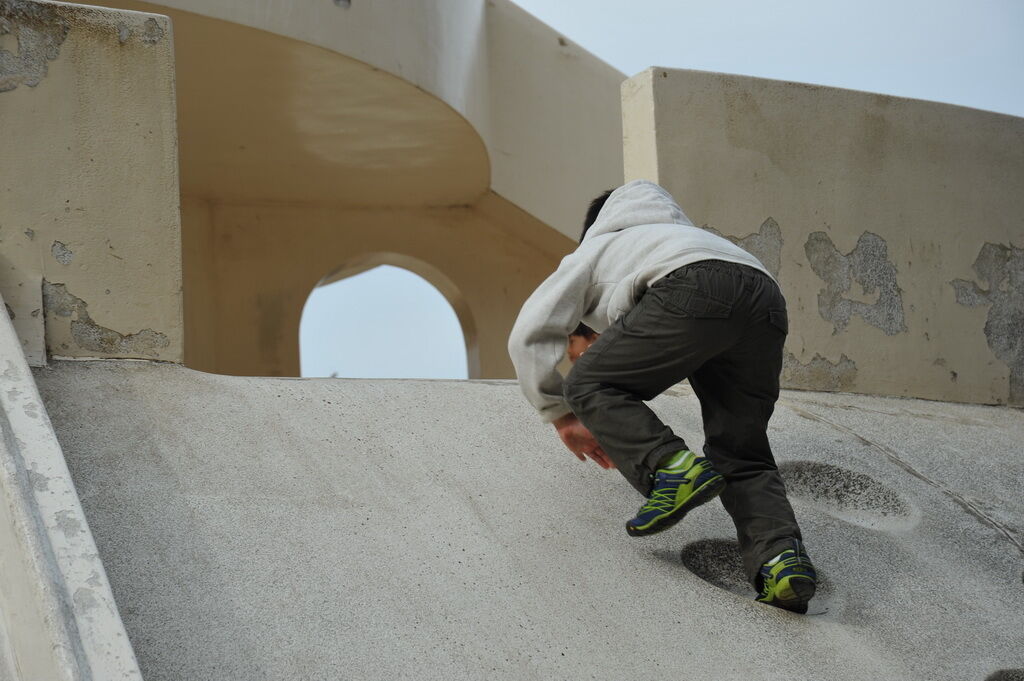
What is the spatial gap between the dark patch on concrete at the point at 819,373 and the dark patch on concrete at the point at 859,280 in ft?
0.50

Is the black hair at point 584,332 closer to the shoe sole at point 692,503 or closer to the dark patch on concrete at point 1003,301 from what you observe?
the shoe sole at point 692,503

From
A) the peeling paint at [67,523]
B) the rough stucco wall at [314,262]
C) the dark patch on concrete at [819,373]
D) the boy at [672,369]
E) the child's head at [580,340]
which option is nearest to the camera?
the peeling paint at [67,523]

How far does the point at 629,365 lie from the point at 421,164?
18.3ft

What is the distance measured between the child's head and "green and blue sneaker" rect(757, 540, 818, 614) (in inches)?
34.3

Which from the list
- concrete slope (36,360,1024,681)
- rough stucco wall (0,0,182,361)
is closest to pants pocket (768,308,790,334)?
concrete slope (36,360,1024,681)

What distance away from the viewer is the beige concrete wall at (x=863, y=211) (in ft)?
16.5

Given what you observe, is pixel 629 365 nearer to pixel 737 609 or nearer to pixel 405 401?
pixel 737 609

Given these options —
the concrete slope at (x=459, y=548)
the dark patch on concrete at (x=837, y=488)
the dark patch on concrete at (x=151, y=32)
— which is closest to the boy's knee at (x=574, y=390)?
the concrete slope at (x=459, y=548)

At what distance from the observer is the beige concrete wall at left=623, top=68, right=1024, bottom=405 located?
504cm

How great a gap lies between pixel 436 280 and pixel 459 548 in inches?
260

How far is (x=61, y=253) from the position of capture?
3.73m

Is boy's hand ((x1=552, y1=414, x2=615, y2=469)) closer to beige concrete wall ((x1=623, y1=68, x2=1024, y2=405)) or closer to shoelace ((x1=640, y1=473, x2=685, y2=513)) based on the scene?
shoelace ((x1=640, y1=473, x2=685, y2=513))

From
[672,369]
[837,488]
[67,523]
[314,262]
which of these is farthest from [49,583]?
[314,262]

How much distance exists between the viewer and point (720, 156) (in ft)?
16.6
